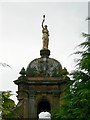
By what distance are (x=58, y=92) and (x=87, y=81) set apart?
10.8m

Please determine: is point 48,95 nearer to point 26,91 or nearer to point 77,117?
point 26,91

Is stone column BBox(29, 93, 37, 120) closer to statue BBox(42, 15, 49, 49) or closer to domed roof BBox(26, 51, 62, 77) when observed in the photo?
domed roof BBox(26, 51, 62, 77)

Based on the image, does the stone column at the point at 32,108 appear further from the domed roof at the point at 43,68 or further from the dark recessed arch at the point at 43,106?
the domed roof at the point at 43,68

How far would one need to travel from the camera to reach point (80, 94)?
14.5 metres

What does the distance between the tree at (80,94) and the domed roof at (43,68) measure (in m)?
9.93

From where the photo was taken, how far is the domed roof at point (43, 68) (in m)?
26.0

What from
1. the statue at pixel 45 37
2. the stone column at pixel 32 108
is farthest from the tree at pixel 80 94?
the statue at pixel 45 37

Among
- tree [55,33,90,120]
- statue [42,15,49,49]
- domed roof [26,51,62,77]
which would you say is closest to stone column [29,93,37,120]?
domed roof [26,51,62,77]

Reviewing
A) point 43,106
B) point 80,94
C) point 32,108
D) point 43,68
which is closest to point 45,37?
point 43,68

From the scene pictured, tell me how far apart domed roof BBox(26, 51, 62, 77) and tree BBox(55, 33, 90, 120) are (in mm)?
9930

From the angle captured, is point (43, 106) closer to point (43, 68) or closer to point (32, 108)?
point (32, 108)

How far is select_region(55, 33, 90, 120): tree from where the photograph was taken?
47.9ft

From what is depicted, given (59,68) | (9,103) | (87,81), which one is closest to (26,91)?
(59,68)

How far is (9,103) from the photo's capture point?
55.0 feet
